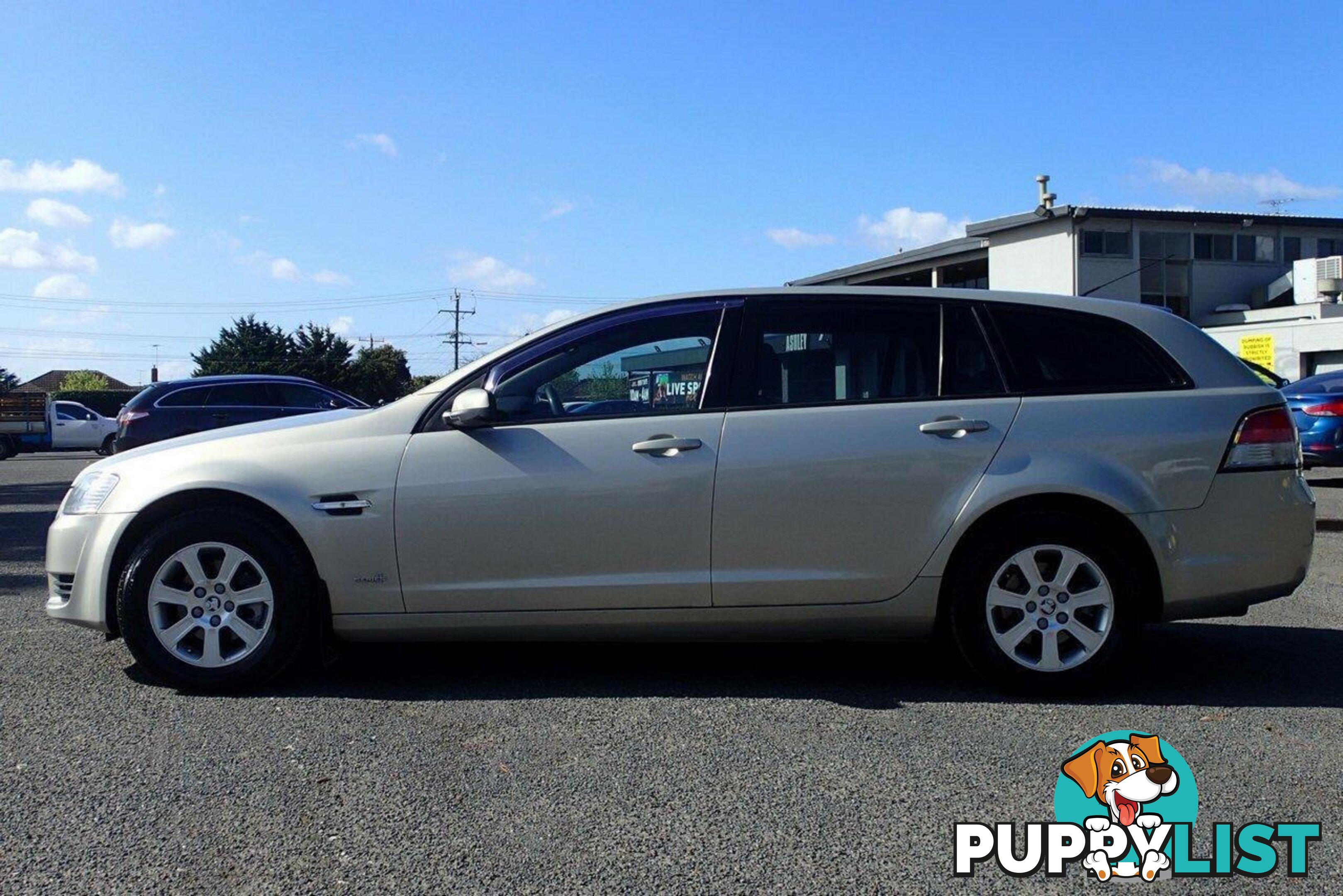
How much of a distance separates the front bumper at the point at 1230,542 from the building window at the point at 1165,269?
112ft

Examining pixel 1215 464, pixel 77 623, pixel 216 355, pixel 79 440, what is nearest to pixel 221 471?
pixel 77 623

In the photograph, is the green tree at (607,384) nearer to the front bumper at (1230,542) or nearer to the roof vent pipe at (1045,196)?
the front bumper at (1230,542)

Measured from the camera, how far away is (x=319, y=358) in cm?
8281

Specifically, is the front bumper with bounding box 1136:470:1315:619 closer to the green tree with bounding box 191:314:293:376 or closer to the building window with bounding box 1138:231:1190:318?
the building window with bounding box 1138:231:1190:318

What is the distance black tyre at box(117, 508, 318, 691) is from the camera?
15.5ft

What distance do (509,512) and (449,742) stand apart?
38.4 inches

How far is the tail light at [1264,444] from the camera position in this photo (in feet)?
15.5

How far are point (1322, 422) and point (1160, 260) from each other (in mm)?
25024

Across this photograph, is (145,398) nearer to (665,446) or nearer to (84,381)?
(665,446)

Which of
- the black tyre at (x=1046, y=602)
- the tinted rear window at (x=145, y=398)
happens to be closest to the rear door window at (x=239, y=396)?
the tinted rear window at (x=145, y=398)

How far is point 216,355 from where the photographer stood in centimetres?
8150

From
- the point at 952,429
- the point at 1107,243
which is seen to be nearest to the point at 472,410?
the point at 952,429

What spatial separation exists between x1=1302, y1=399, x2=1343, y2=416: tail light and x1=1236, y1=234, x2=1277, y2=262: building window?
27486mm

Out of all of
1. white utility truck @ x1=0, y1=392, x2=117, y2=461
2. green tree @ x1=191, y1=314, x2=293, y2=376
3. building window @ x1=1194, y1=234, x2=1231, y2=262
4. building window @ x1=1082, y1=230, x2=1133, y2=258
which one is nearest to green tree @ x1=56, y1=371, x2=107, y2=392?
green tree @ x1=191, y1=314, x2=293, y2=376
